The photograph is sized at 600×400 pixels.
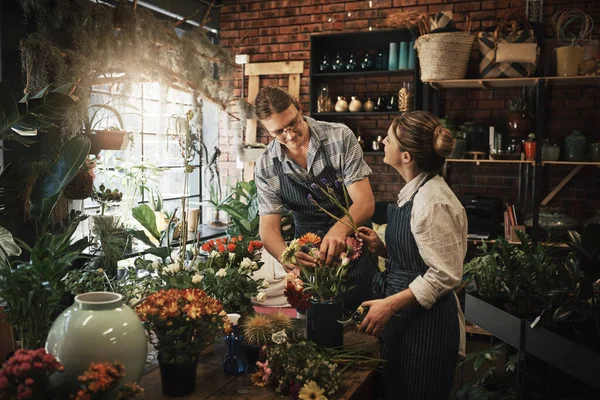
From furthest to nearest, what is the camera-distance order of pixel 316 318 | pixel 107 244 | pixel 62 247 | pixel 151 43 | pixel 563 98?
pixel 563 98 < pixel 151 43 < pixel 107 244 < pixel 316 318 < pixel 62 247

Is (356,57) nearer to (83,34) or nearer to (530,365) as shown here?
(83,34)

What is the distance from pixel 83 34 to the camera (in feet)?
13.9

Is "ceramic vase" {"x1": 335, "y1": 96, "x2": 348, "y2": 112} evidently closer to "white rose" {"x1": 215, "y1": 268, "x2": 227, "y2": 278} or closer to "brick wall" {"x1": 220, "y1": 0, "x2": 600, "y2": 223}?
"brick wall" {"x1": 220, "y1": 0, "x2": 600, "y2": 223}

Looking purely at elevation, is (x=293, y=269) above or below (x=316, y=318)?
above

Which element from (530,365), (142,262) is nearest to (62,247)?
(142,262)

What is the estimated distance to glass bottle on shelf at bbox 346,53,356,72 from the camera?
5.75 m

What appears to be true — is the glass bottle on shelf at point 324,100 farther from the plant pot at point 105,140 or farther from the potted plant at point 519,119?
the plant pot at point 105,140

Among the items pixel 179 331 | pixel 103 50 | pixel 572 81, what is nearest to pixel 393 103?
pixel 572 81

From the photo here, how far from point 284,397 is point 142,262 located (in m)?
1.27

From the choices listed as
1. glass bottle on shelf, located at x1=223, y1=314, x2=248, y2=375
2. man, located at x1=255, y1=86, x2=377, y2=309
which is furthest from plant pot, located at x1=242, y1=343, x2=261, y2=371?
man, located at x1=255, y1=86, x2=377, y2=309

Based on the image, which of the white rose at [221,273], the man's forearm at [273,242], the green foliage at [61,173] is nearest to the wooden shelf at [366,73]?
the man's forearm at [273,242]

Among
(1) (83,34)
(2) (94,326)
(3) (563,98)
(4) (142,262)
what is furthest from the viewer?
(3) (563,98)

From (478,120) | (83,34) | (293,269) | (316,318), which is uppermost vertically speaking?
(83,34)

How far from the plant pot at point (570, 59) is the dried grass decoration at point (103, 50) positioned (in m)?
Answer: 3.09
